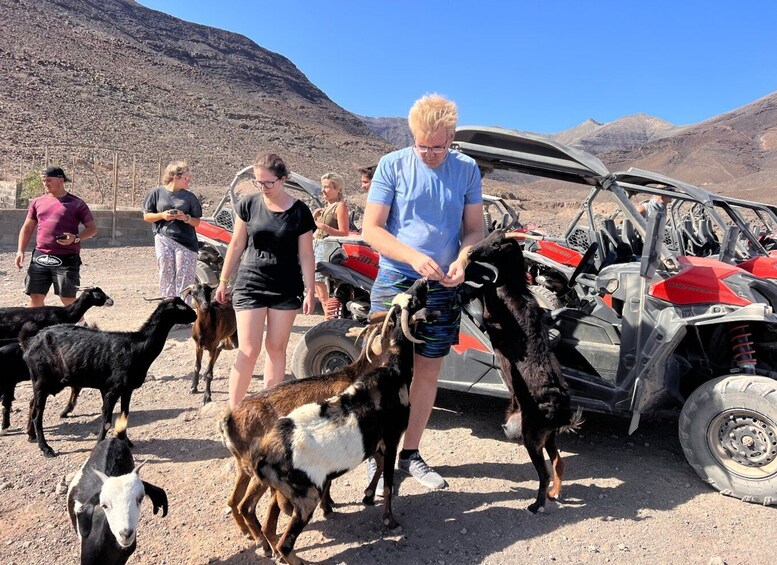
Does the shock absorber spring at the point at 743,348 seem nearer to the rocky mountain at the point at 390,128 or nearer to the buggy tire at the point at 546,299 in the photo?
the buggy tire at the point at 546,299

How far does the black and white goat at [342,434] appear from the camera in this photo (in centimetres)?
284

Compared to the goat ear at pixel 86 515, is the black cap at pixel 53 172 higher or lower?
higher

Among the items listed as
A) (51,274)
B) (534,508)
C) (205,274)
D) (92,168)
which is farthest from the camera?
(92,168)

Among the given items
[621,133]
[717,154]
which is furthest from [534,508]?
[621,133]

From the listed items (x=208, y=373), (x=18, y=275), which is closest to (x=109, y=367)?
(x=208, y=373)

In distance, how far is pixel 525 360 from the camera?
374 cm

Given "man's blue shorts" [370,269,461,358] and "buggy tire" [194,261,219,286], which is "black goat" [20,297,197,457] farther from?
"buggy tire" [194,261,219,286]

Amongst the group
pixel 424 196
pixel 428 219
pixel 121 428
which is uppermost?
pixel 424 196

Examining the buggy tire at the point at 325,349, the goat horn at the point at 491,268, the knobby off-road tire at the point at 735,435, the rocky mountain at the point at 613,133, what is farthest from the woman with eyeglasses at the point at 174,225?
the rocky mountain at the point at 613,133

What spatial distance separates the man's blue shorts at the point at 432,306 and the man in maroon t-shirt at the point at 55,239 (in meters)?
3.69

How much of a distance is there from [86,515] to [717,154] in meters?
89.6

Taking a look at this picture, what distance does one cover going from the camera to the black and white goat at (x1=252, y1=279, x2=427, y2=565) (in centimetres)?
284

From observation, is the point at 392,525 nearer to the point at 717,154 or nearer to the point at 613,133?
the point at 717,154

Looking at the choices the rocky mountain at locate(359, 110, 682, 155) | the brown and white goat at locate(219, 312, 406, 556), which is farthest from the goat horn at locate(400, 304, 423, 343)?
the rocky mountain at locate(359, 110, 682, 155)
